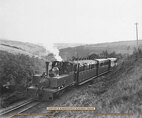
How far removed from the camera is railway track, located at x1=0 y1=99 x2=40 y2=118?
9.52 meters

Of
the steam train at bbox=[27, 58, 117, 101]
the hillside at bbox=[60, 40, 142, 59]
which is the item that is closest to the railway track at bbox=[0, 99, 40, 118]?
the steam train at bbox=[27, 58, 117, 101]

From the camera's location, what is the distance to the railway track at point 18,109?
375 inches

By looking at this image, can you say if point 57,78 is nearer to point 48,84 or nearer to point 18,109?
point 48,84

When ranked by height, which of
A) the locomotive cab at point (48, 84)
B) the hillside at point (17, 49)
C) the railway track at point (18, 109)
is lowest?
the railway track at point (18, 109)

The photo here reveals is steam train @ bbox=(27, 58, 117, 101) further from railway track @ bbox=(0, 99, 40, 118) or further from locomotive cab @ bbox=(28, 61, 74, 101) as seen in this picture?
railway track @ bbox=(0, 99, 40, 118)

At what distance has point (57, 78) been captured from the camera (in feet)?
37.0

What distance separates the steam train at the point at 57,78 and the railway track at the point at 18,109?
1.74 feet

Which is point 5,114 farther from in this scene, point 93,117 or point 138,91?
point 138,91

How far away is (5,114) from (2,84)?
4.73 metres

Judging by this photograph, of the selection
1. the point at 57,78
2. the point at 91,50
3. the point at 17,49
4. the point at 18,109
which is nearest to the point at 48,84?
the point at 57,78

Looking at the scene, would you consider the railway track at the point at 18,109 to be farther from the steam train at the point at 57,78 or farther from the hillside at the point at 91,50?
the hillside at the point at 91,50

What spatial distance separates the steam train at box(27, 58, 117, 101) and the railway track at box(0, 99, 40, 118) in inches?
20.9

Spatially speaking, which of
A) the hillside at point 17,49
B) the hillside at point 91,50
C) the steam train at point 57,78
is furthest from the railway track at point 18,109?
the hillside at point 91,50

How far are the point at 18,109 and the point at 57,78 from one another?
3338mm
